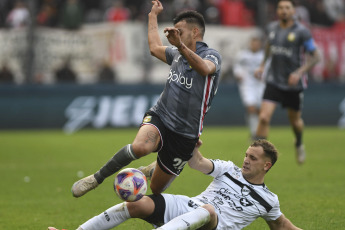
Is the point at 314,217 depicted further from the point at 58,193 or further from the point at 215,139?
the point at 215,139

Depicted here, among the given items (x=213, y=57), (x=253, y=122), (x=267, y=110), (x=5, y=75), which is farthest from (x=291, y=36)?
(x=5, y=75)

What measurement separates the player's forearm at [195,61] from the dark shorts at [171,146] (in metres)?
0.73

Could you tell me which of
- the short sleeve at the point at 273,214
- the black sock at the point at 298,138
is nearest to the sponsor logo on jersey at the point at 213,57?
the short sleeve at the point at 273,214

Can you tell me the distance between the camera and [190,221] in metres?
5.99

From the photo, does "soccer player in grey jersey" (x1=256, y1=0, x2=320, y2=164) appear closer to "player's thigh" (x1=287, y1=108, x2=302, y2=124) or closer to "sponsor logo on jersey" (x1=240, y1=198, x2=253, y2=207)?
"player's thigh" (x1=287, y1=108, x2=302, y2=124)

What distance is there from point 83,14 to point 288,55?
375 inches

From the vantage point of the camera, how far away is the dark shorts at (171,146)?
23.3 feet

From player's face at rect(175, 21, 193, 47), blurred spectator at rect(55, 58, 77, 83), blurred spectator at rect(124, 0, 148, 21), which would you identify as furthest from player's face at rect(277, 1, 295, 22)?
blurred spectator at rect(55, 58, 77, 83)

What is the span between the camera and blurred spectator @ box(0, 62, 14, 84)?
1923 cm

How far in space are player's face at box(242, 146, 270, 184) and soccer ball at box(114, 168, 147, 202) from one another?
3.47 feet

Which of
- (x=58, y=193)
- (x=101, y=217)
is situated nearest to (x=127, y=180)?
(x=101, y=217)

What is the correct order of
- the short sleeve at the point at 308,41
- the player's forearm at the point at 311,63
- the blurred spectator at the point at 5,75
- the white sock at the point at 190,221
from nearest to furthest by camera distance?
the white sock at the point at 190,221 → the player's forearm at the point at 311,63 → the short sleeve at the point at 308,41 → the blurred spectator at the point at 5,75

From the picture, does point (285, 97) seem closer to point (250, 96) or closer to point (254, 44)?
point (250, 96)

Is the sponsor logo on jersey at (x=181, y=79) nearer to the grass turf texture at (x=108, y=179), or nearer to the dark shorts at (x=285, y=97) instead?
the grass turf texture at (x=108, y=179)
